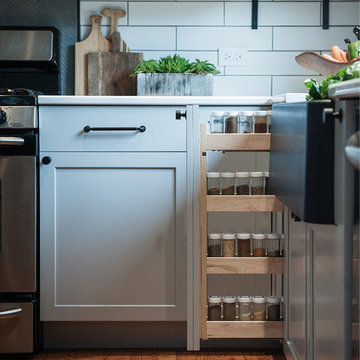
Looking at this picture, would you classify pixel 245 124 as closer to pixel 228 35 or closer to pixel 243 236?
pixel 243 236

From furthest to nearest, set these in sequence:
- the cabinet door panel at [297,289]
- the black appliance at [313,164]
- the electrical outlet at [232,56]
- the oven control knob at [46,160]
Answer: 1. the electrical outlet at [232,56]
2. the oven control knob at [46,160]
3. the cabinet door panel at [297,289]
4. the black appliance at [313,164]

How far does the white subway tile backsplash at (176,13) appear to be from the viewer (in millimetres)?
2951

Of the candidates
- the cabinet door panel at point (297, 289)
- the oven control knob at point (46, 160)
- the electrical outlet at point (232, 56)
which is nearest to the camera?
the cabinet door panel at point (297, 289)

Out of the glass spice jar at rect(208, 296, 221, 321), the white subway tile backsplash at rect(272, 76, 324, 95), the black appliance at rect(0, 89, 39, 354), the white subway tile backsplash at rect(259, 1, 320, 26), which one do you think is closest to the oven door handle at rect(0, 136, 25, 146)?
the black appliance at rect(0, 89, 39, 354)

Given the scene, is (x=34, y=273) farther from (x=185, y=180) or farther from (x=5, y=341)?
(x=185, y=180)

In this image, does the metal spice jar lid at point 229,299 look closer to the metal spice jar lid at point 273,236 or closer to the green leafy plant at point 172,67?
the metal spice jar lid at point 273,236

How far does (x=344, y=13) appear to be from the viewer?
9.75 ft

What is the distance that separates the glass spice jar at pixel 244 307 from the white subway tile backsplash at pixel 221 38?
4.18 ft

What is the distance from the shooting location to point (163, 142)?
7.54ft

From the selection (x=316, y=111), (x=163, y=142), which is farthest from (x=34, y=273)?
(x=316, y=111)

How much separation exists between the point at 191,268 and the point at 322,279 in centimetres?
84

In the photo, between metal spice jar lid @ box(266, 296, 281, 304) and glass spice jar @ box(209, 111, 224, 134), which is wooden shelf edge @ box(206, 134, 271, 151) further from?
metal spice jar lid @ box(266, 296, 281, 304)

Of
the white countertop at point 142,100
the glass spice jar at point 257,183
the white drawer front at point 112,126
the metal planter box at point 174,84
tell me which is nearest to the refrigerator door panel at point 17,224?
the white drawer front at point 112,126

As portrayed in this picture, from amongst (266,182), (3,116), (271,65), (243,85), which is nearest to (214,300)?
(266,182)
